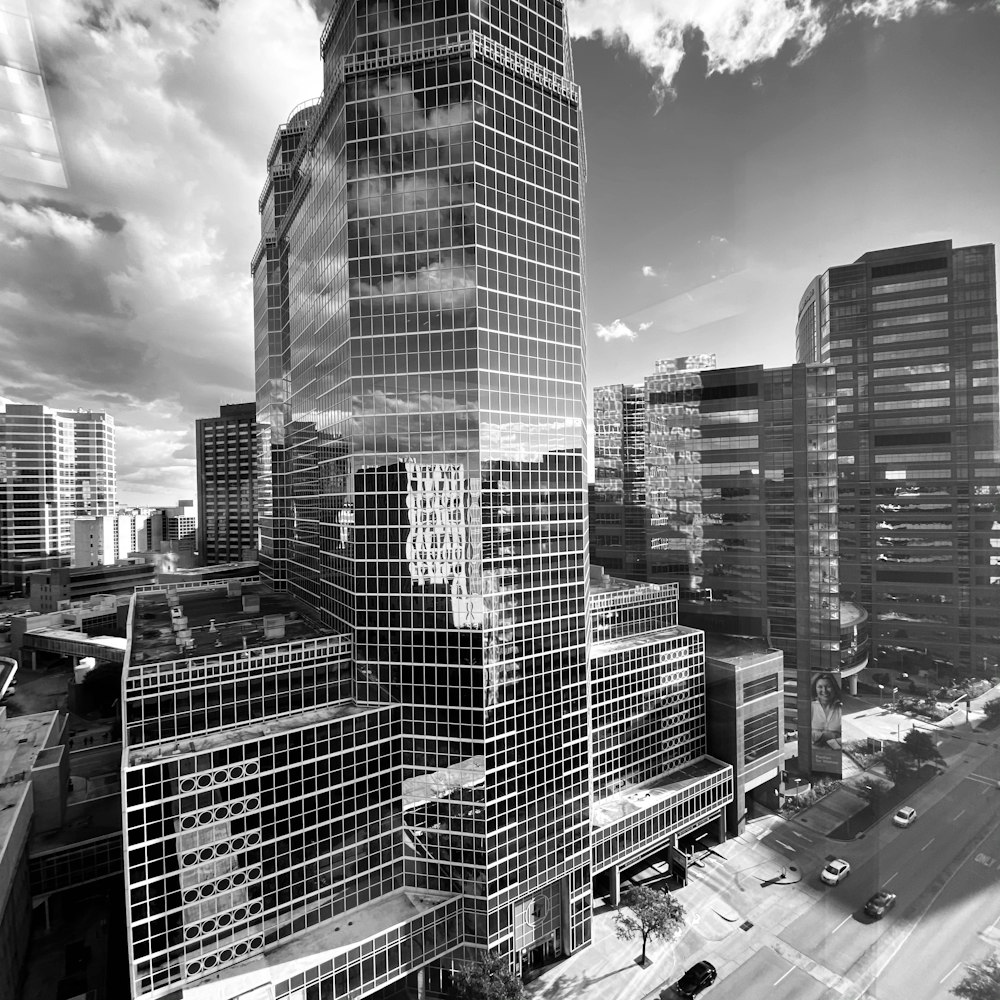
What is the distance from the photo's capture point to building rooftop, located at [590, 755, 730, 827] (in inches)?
490

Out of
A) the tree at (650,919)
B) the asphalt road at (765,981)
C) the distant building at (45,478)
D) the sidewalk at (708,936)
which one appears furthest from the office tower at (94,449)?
the asphalt road at (765,981)

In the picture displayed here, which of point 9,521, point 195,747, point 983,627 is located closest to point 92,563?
point 9,521

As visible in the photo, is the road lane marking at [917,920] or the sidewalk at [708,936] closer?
the road lane marking at [917,920]

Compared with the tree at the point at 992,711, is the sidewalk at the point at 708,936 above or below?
below

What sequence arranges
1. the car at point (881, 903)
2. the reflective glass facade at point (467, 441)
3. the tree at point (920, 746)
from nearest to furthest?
the car at point (881, 903), the tree at point (920, 746), the reflective glass facade at point (467, 441)

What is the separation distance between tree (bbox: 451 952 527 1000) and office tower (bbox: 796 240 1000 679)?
29.0 feet

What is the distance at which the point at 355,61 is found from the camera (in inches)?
409

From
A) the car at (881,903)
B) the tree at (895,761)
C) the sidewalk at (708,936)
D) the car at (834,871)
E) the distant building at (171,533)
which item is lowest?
the sidewalk at (708,936)

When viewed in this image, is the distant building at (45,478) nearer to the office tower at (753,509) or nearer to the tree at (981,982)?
the tree at (981,982)

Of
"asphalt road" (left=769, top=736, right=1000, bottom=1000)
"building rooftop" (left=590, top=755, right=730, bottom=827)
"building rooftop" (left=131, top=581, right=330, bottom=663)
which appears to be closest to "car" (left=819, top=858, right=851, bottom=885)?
"asphalt road" (left=769, top=736, right=1000, bottom=1000)

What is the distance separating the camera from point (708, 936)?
10.8m

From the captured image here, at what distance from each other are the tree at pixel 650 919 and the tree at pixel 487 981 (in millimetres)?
2752

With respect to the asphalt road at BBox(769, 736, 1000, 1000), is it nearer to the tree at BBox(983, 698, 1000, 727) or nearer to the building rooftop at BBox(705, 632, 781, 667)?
the tree at BBox(983, 698, 1000, 727)

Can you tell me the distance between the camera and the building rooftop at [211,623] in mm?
10242
